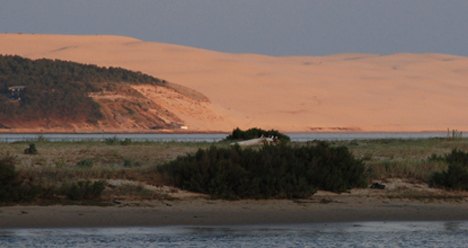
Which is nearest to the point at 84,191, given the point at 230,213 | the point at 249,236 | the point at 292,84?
the point at 230,213

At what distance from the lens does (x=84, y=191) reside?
1549cm

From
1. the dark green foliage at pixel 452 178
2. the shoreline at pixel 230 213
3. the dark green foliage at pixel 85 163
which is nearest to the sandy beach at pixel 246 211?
the shoreline at pixel 230 213

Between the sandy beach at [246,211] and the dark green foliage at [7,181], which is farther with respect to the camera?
the dark green foliage at [7,181]

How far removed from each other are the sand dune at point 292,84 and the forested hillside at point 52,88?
9072mm

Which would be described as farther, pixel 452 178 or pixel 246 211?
pixel 452 178

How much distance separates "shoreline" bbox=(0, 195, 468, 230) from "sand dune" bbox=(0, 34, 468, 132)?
65.5 meters

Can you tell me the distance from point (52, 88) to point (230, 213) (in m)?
64.5

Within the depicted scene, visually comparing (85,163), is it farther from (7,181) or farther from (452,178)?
(452,178)

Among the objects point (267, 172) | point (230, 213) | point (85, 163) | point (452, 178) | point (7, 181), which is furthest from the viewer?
point (85, 163)

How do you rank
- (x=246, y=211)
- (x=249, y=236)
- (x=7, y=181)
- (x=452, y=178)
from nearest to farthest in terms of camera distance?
(x=249, y=236) → (x=246, y=211) → (x=7, y=181) → (x=452, y=178)

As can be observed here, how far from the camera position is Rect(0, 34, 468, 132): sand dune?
9800 cm

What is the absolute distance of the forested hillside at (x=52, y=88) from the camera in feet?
240

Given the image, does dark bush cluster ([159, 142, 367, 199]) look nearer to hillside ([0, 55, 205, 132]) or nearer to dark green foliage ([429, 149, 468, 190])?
dark green foliage ([429, 149, 468, 190])

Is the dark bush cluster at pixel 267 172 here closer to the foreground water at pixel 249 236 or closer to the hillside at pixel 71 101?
the foreground water at pixel 249 236
